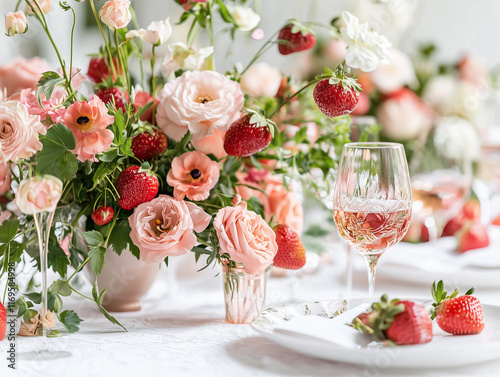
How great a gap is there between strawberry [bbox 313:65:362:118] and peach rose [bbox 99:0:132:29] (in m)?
0.29

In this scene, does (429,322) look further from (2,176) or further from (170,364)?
(2,176)

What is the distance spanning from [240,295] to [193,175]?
0.20 m

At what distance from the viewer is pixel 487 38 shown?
3238mm

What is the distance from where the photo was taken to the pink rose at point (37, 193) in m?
0.69

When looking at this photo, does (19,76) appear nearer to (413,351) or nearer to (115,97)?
(115,97)

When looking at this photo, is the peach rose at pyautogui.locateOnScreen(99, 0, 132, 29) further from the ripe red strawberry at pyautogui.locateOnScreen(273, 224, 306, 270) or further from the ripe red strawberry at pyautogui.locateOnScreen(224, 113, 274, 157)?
the ripe red strawberry at pyautogui.locateOnScreen(273, 224, 306, 270)

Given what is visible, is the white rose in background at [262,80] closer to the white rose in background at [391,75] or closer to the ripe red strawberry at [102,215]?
the ripe red strawberry at [102,215]

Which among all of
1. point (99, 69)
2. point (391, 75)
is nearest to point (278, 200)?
point (99, 69)

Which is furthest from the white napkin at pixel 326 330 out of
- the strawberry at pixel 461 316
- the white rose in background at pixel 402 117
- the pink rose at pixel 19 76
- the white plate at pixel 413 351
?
the white rose in background at pixel 402 117

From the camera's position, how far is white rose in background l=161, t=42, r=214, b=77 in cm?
106

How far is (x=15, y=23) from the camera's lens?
891 millimetres

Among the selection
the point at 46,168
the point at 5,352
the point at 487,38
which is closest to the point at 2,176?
the point at 46,168

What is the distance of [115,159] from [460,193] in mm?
973

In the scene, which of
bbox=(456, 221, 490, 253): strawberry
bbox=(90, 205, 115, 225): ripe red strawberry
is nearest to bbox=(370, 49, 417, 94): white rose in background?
bbox=(456, 221, 490, 253): strawberry
